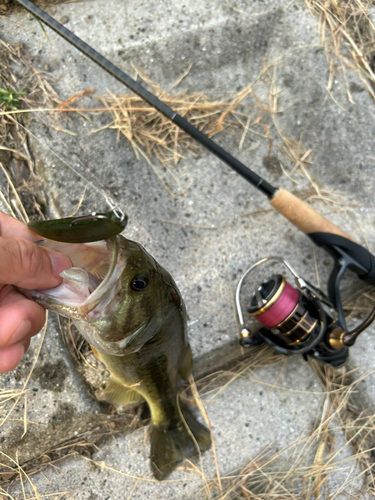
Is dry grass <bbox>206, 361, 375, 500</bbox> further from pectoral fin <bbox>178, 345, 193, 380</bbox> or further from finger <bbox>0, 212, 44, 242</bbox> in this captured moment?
finger <bbox>0, 212, 44, 242</bbox>

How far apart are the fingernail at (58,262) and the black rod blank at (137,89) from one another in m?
1.09

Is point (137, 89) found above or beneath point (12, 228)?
above

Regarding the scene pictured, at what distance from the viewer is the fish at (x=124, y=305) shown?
1457 mm

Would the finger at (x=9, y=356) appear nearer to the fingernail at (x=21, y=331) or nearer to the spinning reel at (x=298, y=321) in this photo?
the fingernail at (x=21, y=331)

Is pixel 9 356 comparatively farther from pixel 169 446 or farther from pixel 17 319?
pixel 169 446

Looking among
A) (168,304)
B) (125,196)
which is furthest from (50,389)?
(125,196)

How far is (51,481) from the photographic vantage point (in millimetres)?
2234

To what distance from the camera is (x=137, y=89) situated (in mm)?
2129

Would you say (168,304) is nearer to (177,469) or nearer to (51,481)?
(177,469)

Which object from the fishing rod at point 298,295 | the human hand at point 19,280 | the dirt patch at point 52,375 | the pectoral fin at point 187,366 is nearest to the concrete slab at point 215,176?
the dirt patch at point 52,375

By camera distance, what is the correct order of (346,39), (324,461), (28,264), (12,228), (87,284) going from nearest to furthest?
(28,264)
(87,284)
(12,228)
(324,461)
(346,39)

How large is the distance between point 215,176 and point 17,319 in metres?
1.59

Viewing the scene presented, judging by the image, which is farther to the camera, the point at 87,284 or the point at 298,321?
the point at 298,321

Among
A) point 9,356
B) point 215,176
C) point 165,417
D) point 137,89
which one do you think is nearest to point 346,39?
point 215,176
